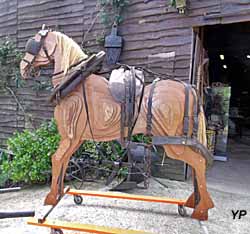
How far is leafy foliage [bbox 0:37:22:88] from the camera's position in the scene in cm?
627

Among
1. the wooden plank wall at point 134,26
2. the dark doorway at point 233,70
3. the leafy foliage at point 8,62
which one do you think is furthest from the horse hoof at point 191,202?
the leafy foliage at point 8,62


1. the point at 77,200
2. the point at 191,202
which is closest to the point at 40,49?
the point at 77,200

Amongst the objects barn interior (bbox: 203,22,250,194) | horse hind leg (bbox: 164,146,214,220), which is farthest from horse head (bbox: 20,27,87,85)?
barn interior (bbox: 203,22,250,194)

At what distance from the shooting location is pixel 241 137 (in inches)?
383

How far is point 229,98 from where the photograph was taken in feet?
20.4

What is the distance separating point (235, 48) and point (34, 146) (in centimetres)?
595

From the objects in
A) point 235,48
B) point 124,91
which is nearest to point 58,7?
point 124,91

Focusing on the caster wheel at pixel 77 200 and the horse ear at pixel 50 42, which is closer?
the horse ear at pixel 50 42

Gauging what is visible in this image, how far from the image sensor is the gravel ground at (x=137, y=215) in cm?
281

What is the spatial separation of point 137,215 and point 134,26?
116 inches

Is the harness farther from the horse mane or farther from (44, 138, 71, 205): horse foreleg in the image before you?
(44, 138, 71, 205): horse foreleg

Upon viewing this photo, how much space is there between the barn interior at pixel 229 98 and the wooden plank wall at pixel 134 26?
1.65 metres

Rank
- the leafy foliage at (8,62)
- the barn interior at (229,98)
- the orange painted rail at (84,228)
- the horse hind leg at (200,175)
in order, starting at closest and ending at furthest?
the orange painted rail at (84,228) < the horse hind leg at (200,175) < the barn interior at (229,98) < the leafy foliage at (8,62)

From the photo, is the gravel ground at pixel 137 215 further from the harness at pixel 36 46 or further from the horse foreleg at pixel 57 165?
the harness at pixel 36 46
